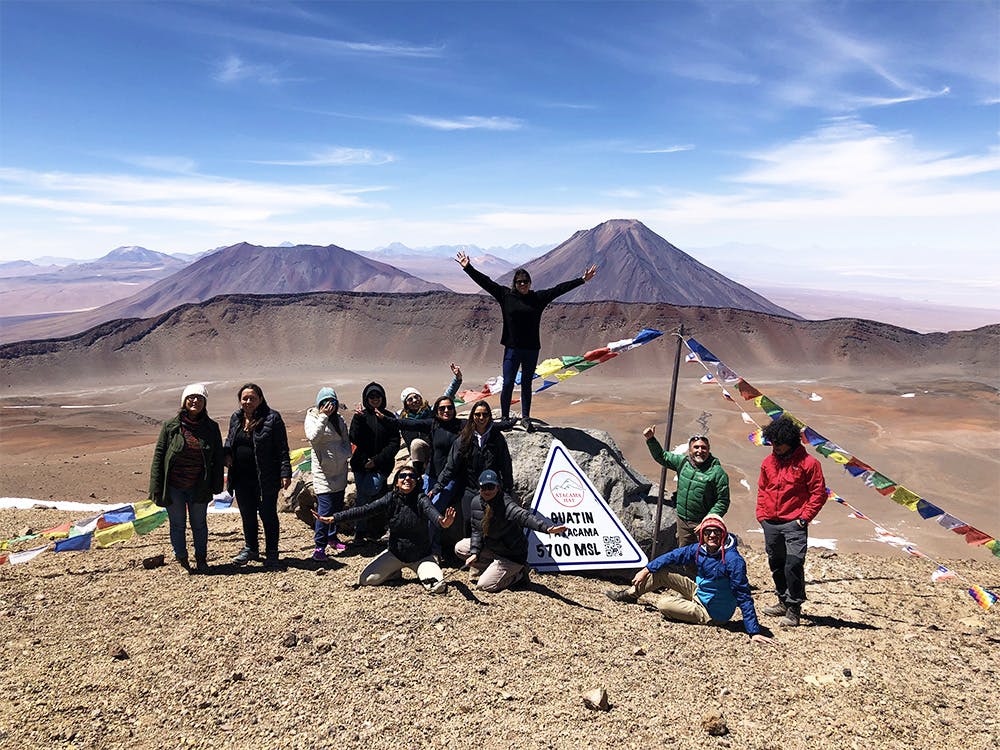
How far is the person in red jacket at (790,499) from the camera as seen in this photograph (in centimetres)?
468

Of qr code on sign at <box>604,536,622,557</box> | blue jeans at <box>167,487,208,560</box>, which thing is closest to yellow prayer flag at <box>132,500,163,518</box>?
blue jeans at <box>167,487,208,560</box>

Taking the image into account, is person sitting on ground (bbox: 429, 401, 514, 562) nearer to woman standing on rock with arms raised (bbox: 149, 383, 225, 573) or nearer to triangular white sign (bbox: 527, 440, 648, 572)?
triangular white sign (bbox: 527, 440, 648, 572)

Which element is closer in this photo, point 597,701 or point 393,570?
point 597,701

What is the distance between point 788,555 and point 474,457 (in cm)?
274

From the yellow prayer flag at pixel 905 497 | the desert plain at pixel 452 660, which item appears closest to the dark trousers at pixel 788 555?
the desert plain at pixel 452 660

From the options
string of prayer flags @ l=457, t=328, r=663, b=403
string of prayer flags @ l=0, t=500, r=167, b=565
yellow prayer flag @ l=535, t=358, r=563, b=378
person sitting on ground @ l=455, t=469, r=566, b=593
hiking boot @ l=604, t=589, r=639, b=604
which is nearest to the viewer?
person sitting on ground @ l=455, t=469, r=566, b=593

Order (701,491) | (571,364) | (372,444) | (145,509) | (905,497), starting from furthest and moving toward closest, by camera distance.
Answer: (571,364) < (905,497) < (145,509) < (372,444) < (701,491)

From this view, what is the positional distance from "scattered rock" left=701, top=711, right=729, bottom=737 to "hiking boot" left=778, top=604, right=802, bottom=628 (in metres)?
1.86

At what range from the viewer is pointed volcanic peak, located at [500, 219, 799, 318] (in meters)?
105

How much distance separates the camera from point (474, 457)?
496 cm

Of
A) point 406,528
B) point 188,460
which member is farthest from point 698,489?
point 188,460

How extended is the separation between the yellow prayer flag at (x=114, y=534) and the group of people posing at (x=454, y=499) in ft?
3.55

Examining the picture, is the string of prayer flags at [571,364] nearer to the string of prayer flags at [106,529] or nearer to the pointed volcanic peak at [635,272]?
the string of prayer flags at [106,529]

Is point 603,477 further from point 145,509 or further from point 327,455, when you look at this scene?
point 145,509
